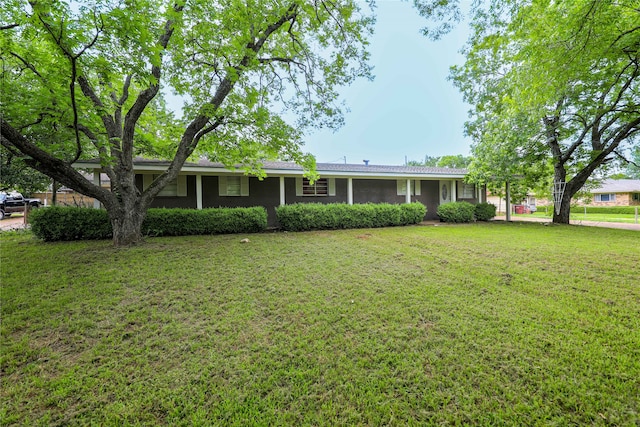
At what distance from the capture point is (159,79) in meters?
6.62

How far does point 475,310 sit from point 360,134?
110 ft

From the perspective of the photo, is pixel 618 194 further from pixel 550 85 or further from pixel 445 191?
pixel 550 85

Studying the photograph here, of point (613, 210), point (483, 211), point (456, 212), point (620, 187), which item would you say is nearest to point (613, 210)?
point (613, 210)

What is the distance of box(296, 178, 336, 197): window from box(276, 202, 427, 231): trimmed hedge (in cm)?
226

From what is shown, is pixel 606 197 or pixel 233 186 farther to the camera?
pixel 606 197

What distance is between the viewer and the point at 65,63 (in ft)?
14.9

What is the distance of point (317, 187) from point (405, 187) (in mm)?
5291

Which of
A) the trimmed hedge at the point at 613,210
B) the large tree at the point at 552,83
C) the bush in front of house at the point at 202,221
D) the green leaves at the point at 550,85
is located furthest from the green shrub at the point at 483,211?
the trimmed hedge at the point at 613,210

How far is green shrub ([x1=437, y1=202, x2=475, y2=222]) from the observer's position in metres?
12.8

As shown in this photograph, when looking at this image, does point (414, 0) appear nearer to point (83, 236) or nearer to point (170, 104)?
point (170, 104)

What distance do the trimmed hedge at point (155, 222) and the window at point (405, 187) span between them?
8327 mm

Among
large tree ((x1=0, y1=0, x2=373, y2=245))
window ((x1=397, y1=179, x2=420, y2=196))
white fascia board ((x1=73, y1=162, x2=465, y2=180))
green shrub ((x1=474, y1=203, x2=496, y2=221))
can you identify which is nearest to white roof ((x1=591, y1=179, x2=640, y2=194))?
green shrub ((x1=474, y1=203, x2=496, y2=221))

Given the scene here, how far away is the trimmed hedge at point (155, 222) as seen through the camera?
23.6ft

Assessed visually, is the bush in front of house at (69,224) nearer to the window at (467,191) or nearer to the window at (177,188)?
the window at (177,188)
